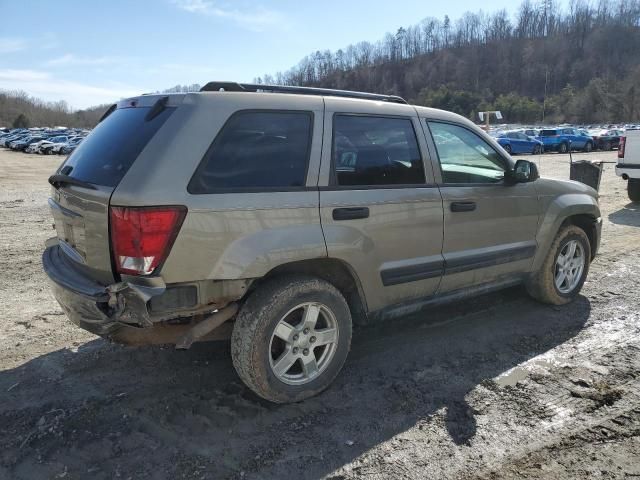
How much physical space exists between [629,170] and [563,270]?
7678 mm

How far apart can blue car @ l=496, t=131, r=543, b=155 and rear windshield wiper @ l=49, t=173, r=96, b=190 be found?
108ft

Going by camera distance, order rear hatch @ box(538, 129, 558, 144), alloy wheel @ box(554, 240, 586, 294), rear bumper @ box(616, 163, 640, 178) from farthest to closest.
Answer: rear hatch @ box(538, 129, 558, 144) → rear bumper @ box(616, 163, 640, 178) → alloy wheel @ box(554, 240, 586, 294)

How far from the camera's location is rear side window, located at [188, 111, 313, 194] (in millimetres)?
2842

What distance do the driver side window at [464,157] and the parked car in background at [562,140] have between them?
34.3 metres

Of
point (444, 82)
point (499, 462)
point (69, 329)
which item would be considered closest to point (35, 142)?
point (69, 329)

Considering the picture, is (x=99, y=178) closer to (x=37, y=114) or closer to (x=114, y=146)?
(x=114, y=146)

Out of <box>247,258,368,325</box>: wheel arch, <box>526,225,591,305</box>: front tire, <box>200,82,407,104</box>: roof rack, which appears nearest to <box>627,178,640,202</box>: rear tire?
<box>526,225,591,305</box>: front tire

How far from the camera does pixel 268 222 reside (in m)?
2.94

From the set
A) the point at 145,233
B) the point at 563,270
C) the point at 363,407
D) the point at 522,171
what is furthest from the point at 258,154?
the point at 563,270

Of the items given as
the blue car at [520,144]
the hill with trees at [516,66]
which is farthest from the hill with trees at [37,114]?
the blue car at [520,144]

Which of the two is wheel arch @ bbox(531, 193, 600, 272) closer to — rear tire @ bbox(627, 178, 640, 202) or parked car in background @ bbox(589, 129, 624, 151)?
rear tire @ bbox(627, 178, 640, 202)

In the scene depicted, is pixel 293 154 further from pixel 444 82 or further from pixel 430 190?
pixel 444 82

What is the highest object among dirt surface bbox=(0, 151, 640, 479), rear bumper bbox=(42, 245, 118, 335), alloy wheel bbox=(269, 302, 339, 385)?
rear bumper bbox=(42, 245, 118, 335)

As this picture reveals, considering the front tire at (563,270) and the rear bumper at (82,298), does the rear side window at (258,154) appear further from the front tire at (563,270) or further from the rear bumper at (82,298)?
the front tire at (563,270)
